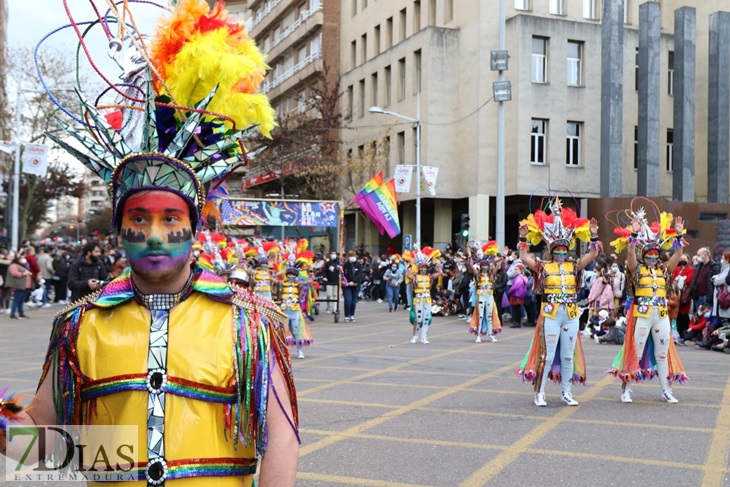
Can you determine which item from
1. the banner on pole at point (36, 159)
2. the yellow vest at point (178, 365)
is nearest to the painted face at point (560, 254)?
the yellow vest at point (178, 365)

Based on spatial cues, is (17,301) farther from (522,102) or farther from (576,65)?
(576,65)

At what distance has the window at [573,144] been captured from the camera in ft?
113

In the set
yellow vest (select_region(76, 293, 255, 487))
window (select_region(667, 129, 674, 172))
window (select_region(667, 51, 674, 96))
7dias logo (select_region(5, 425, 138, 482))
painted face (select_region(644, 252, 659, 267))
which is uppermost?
window (select_region(667, 51, 674, 96))

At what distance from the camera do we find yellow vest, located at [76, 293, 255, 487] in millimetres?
2600

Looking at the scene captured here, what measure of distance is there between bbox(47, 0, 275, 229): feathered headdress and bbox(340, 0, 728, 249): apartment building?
1185 inches

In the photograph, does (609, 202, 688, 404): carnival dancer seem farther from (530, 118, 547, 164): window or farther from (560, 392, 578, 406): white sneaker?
(530, 118, 547, 164): window

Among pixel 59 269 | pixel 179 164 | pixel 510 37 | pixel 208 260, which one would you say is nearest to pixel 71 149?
pixel 179 164

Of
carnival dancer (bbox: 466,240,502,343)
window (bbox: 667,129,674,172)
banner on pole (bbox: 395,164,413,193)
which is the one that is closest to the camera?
carnival dancer (bbox: 466,240,502,343)

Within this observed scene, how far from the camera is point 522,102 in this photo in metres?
33.0

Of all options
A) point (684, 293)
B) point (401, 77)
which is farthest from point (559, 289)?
point (401, 77)

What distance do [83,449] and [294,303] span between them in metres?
11.5

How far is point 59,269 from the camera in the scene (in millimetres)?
→ 25359

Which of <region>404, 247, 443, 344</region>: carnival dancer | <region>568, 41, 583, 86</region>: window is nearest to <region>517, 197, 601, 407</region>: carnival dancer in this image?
<region>404, 247, 443, 344</region>: carnival dancer

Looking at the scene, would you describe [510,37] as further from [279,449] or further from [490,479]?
[279,449]
